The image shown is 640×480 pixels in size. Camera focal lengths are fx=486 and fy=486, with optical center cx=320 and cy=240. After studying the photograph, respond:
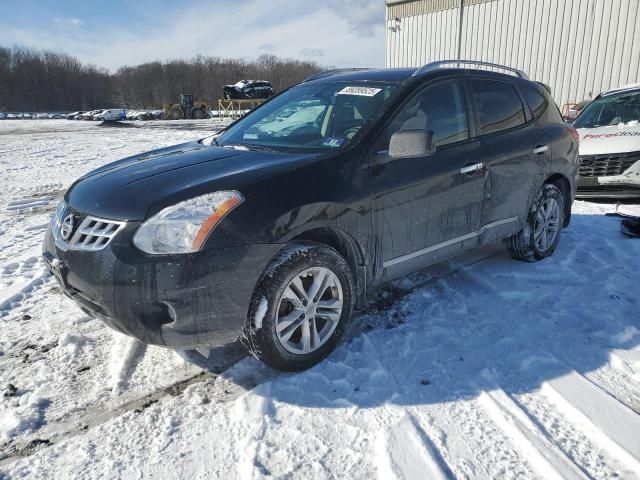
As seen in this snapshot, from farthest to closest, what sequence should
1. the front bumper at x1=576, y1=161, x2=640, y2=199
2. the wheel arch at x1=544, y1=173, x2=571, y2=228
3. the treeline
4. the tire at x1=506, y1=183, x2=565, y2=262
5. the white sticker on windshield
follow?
the treeline, the front bumper at x1=576, y1=161, x2=640, y2=199, the wheel arch at x1=544, y1=173, x2=571, y2=228, the tire at x1=506, y1=183, x2=565, y2=262, the white sticker on windshield

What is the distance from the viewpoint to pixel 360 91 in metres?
3.51

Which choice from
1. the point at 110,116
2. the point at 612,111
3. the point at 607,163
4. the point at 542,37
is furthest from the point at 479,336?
the point at 110,116

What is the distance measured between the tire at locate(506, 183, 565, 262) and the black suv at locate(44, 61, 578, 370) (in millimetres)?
215

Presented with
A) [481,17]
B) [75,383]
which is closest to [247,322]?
[75,383]

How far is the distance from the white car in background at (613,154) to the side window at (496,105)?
11.2ft

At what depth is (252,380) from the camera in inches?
108

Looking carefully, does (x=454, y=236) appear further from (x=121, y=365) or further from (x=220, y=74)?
(x=220, y=74)

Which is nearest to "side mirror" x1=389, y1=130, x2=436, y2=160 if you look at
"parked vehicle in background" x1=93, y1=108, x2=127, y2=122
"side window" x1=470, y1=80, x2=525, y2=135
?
"side window" x1=470, y1=80, x2=525, y2=135

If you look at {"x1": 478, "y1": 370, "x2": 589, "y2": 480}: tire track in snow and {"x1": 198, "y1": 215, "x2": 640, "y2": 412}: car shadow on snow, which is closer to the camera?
{"x1": 478, "y1": 370, "x2": 589, "y2": 480}: tire track in snow

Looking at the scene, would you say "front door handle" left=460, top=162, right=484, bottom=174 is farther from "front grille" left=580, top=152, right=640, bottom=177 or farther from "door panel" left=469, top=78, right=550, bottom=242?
"front grille" left=580, top=152, right=640, bottom=177

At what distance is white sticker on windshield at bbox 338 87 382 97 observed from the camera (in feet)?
11.3

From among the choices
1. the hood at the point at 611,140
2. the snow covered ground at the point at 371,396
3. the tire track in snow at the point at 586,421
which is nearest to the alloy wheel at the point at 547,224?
the snow covered ground at the point at 371,396

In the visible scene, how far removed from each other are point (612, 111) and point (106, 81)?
351 ft

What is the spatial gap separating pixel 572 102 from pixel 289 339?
20.8 m
